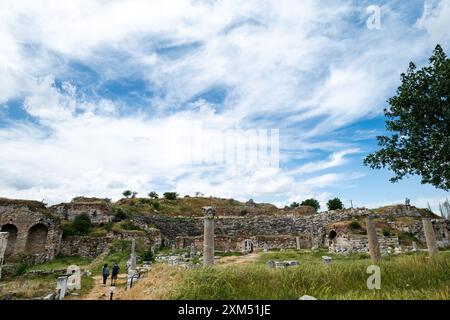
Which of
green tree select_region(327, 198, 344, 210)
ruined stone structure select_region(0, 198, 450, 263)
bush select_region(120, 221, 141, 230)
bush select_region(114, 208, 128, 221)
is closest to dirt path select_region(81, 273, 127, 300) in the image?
ruined stone structure select_region(0, 198, 450, 263)

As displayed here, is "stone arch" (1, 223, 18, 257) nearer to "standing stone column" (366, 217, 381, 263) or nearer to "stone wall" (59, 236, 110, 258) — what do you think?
"stone wall" (59, 236, 110, 258)

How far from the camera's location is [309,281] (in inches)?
318

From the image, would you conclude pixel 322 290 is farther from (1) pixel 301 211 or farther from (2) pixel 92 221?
(1) pixel 301 211

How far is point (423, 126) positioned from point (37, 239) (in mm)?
34860

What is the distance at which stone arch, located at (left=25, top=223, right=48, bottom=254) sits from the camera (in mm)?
29866

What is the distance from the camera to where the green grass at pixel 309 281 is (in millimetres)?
7074

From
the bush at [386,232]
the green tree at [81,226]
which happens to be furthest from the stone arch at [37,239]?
the bush at [386,232]

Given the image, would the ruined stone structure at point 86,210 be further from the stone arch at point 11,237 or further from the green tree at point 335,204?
the green tree at point 335,204

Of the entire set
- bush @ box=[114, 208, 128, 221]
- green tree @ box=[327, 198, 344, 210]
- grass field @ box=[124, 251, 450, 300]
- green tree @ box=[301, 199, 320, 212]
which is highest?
green tree @ box=[301, 199, 320, 212]

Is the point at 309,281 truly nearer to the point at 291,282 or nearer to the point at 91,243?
the point at 291,282
